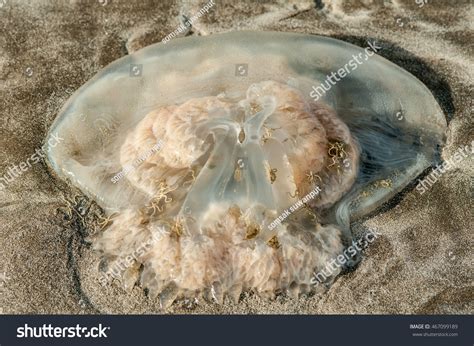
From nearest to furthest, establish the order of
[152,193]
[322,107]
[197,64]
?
[152,193]
[322,107]
[197,64]

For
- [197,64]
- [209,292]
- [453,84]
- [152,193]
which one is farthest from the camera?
[453,84]

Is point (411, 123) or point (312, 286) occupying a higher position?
point (411, 123)

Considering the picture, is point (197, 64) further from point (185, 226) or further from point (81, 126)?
point (185, 226)

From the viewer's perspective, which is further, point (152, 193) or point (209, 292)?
point (152, 193)

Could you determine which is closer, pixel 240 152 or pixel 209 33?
pixel 240 152

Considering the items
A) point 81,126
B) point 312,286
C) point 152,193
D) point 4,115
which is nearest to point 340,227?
point 312,286
